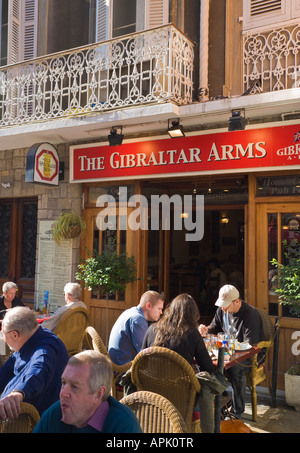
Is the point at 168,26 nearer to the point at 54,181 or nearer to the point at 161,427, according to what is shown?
the point at 54,181

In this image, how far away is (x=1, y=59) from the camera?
931 centimetres

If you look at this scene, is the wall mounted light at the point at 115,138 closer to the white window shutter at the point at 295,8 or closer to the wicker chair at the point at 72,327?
the wicker chair at the point at 72,327

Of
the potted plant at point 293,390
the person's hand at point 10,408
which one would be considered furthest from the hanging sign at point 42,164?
the person's hand at point 10,408

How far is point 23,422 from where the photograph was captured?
2.38 m

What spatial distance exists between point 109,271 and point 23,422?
4.48m

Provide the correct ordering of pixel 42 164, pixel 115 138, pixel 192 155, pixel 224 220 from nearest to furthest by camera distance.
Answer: pixel 192 155 → pixel 115 138 → pixel 42 164 → pixel 224 220

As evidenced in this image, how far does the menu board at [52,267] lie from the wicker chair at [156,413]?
543cm

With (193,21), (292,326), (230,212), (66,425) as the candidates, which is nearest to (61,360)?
(66,425)

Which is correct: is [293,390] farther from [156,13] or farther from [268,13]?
[156,13]

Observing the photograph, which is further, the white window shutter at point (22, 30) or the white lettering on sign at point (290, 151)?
the white window shutter at point (22, 30)

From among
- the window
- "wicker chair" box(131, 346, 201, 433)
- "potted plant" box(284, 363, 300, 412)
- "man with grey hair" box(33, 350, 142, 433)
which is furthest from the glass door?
the window

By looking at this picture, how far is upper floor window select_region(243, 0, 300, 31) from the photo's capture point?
6.12 meters

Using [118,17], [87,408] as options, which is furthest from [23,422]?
[118,17]

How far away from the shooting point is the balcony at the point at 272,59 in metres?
6.04
